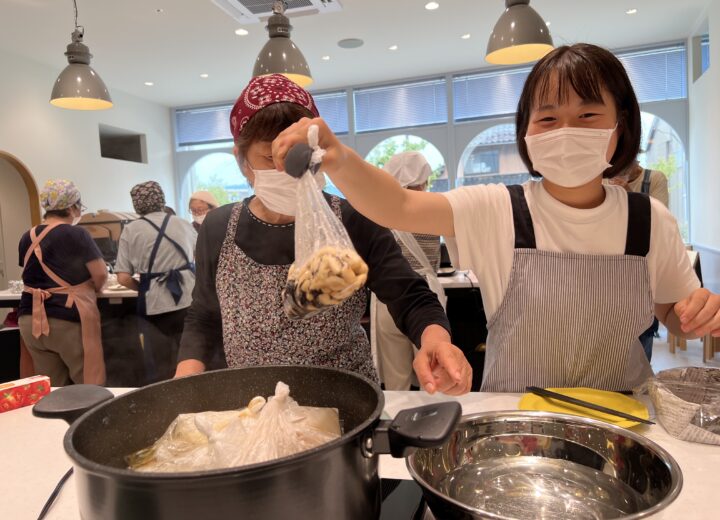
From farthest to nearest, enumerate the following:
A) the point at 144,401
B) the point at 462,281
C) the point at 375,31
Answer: the point at 375,31, the point at 462,281, the point at 144,401

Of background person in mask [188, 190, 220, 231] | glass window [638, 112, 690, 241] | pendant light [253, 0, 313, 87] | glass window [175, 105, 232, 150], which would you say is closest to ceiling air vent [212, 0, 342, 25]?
pendant light [253, 0, 313, 87]

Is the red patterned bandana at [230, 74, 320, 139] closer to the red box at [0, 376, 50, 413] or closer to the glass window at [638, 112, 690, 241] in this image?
the red box at [0, 376, 50, 413]

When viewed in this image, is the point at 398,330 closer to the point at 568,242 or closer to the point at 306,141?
the point at 568,242

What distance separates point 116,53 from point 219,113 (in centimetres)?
292

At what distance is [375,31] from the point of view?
5.95m

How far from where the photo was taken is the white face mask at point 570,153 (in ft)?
3.65

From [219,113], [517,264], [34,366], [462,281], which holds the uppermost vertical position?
[219,113]

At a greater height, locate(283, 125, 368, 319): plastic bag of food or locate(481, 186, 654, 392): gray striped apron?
locate(283, 125, 368, 319): plastic bag of food

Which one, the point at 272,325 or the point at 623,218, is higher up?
the point at 623,218

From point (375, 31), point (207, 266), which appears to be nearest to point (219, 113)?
point (375, 31)

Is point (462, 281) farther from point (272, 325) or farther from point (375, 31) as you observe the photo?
point (375, 31)

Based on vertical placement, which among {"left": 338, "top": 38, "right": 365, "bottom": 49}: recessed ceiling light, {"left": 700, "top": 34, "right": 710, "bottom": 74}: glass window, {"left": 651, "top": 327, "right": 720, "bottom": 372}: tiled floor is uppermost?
{"left": 338, "top": 38, "right": 365, "bottom": 49}: recessed ceiling light

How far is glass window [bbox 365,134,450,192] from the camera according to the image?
8.15 metres

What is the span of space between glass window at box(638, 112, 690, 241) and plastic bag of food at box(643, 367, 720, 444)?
695 centimetres
